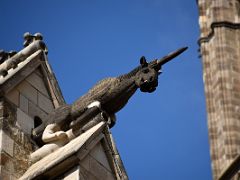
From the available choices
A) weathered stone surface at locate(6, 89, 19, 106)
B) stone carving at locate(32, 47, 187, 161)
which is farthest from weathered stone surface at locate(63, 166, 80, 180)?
weathered stone surface at locate(6, 89, 19, 106)

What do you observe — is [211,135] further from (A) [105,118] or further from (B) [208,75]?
(A) [105,118]

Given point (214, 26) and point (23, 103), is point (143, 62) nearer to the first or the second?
point (23, 103)

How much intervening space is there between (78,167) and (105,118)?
0.95 metres

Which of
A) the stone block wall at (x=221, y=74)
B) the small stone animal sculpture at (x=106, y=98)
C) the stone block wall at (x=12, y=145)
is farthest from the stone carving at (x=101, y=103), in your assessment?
the stone block wall at (x=221, y=74)

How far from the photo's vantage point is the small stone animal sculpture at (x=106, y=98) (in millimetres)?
11492

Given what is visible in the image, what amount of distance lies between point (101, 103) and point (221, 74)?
41.0 m

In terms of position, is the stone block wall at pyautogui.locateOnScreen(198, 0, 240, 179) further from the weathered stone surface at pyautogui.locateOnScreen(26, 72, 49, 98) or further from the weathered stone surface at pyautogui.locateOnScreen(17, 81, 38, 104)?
the weathered stone surface at pyautogui.locateOnScreen(17, 81, 38, 104)

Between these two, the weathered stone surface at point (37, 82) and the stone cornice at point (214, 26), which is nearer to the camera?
the weathered stone surface at point (37, 82)

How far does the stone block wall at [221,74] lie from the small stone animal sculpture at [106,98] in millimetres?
35584

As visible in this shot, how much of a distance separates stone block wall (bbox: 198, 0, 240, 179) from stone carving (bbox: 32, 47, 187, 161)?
3560 cm

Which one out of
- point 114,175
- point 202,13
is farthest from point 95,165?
point 202,13

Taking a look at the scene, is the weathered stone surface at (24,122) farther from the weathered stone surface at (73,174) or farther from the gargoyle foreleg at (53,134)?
the weathered stone surface at (73,174)

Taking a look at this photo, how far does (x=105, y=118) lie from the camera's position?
11.6 metres

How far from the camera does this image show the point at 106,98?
11680 mm
